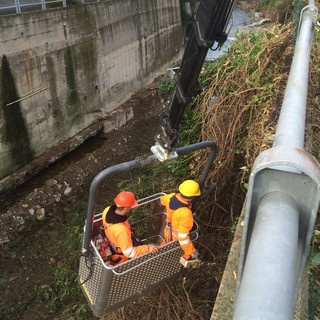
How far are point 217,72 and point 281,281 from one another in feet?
19.4

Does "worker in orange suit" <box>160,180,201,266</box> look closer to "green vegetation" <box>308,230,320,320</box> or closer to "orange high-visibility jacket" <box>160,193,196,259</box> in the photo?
"orange high-visibility jacket" <box>160,193,196,259</box>

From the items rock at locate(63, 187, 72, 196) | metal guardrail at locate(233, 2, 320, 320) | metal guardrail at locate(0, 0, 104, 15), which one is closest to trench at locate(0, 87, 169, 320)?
rock at locate(63, 187, 72, 196)

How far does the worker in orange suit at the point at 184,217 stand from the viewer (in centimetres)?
404

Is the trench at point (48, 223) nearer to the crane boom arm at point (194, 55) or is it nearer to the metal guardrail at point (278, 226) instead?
the crane boom arm at point (194, 55)

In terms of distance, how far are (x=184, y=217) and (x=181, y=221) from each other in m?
0.05

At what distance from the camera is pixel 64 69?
36.1 feet

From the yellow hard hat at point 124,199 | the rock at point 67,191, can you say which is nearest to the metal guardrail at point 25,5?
the rock at point 67,191

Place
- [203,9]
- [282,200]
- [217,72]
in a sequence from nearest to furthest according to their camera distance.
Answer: [282,200] < [203,9] < [217,72]

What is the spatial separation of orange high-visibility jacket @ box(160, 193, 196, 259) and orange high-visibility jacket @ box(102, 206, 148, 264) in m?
0.39

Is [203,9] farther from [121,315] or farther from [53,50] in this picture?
[53,50]

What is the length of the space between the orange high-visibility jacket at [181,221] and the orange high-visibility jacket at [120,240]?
394 millimetres

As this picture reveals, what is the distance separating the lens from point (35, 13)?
956 centimetres

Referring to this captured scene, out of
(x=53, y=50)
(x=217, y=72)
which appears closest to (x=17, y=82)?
(x=53, y=50)

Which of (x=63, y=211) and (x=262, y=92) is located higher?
(x=262, y=92)
